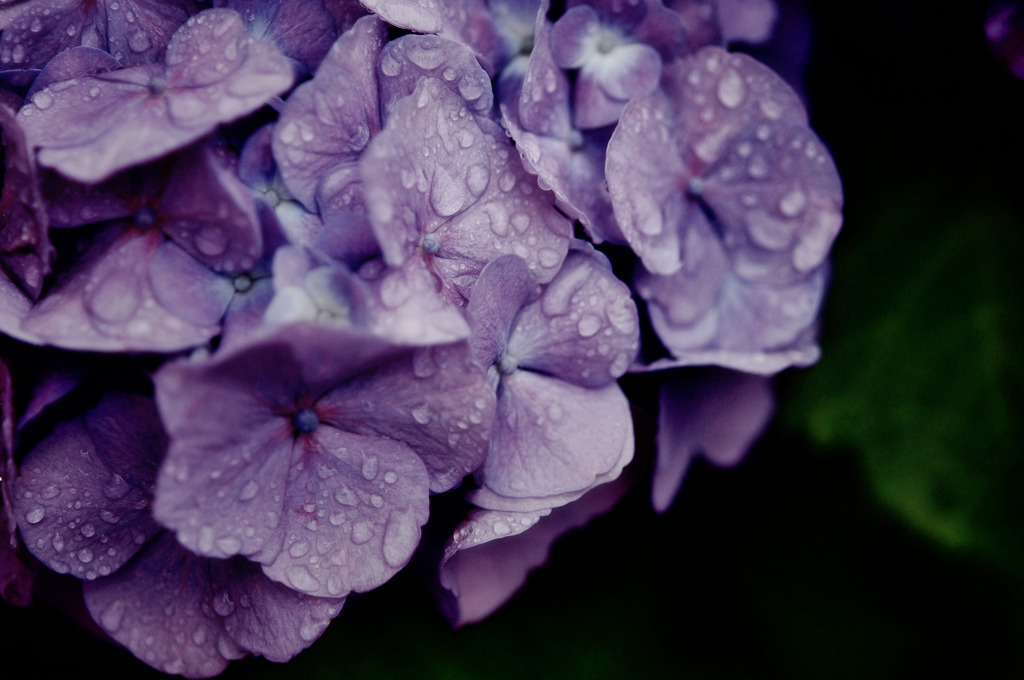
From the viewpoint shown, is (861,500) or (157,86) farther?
(861,500)

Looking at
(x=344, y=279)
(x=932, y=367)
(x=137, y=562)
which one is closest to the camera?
(x=344, y=279)

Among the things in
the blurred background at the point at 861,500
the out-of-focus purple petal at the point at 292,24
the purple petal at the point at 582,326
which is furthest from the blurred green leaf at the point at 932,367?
the out-of-focus purple petal at the point at 292,24

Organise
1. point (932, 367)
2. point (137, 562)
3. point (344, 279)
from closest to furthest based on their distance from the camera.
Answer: point (344, 279)
point (137, 562)
point (932, 367)

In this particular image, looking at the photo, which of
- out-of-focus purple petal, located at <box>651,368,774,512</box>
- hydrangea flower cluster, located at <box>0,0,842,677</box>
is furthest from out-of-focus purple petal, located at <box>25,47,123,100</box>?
out-of-focus purple petal, located at <box>651,368,774,512</box>

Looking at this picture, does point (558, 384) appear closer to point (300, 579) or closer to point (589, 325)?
point (589, 325)

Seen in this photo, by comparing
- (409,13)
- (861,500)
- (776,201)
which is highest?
(409,13)

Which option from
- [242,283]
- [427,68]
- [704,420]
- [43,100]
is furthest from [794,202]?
[43,100]

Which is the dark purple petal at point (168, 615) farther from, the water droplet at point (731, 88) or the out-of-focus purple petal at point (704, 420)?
the water droplet at point (731, 88)
